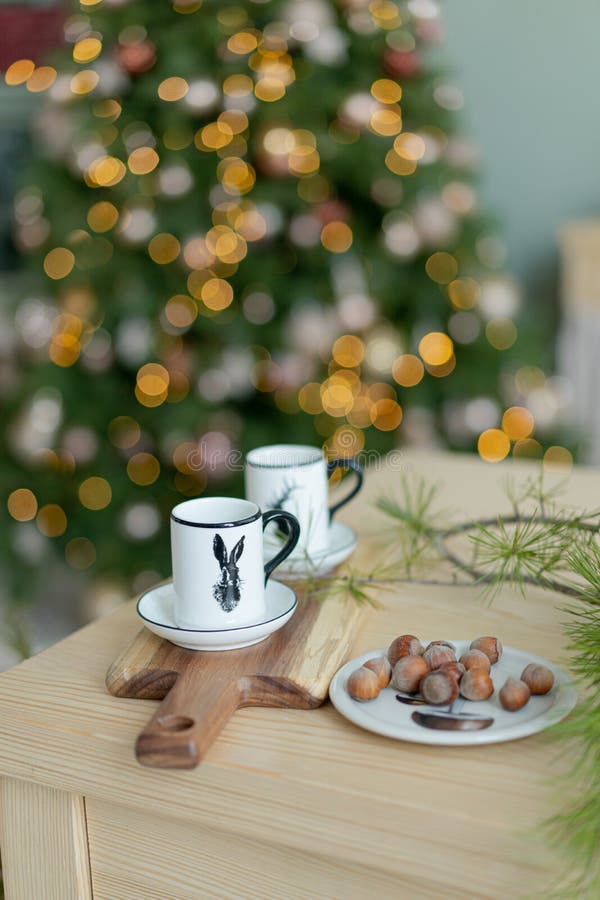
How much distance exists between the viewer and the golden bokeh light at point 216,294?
1.78 metres

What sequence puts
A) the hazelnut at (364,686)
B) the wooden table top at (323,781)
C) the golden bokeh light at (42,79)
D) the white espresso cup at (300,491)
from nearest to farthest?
the wooden table top at (323,781), the hazelnut at (364,686), the white espresso cup at (300,491), the golden bokeh light at (42,79)

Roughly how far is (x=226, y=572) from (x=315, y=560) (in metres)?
0.18

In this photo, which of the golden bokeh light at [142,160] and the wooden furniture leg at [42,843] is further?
the golden bokeh light at [142,160]

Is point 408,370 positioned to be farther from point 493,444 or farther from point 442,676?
point 442,676

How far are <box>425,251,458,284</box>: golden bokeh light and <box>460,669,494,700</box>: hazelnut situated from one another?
134 centimetres

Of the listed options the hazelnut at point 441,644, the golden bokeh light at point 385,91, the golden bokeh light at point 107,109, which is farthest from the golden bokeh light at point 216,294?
the hazelnut at point 441,644

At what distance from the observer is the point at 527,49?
2.37 meters

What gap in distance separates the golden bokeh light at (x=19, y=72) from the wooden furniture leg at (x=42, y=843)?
74.7 inches

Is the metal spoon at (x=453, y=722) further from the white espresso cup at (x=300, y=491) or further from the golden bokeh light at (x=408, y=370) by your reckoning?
the golden bokeh light at (x=408, y=370)

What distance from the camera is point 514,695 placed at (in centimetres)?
57

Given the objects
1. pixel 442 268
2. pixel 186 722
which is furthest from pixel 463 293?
pixel 186 722

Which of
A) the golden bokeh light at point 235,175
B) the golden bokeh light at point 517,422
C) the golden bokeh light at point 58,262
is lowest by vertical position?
the golden bokeh light at point 517,422

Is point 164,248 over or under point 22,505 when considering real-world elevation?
over

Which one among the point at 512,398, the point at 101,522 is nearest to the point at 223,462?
the point at 101,522
